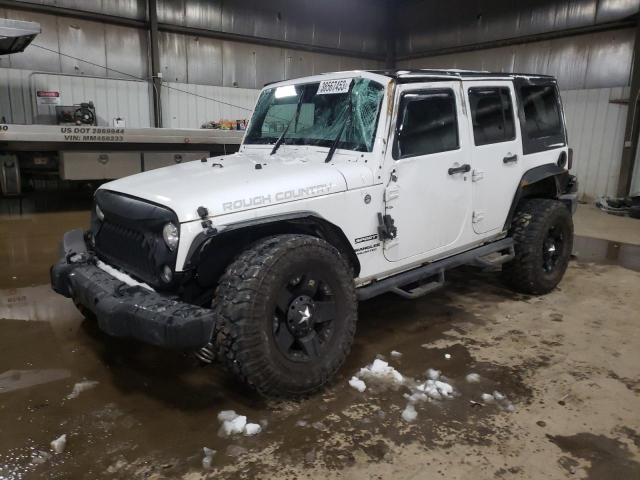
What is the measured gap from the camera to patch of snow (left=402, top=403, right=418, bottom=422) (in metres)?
2.62

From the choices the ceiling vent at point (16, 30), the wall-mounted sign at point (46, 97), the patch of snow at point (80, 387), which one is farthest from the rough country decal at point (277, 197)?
the wall-mounted sign at point (46, 97)

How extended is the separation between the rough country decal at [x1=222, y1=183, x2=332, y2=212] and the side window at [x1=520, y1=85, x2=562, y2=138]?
7.65ft

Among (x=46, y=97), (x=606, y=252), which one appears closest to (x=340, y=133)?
(x=606, y=252)

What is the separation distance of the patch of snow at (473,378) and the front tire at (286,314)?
2.62ft

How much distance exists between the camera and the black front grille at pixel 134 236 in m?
2.59

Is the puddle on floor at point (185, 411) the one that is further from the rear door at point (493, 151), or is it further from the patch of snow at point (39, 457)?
the rear door at point (493, 151)

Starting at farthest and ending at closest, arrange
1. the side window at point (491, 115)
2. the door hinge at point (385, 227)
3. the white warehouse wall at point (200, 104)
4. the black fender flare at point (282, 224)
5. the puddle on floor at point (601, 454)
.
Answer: the white warehouse wall at point (200, 104), the side window at point (491, 115), the door hinge at point (385, 227), the black fender flare at point (282, 224), the puddle on floor at point (601, 454)

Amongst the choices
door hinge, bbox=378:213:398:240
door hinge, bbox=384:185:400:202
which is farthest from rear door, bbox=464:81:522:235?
door hinge, bbox=378:213:398:240

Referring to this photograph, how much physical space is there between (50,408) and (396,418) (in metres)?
1.89

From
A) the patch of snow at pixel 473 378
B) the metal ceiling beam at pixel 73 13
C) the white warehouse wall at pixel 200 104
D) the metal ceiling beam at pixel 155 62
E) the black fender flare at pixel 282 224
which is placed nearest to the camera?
the black fender flare at pixel 282 224

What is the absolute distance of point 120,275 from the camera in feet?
9.62

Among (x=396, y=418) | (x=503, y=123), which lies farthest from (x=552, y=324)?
(x=396, y=418)

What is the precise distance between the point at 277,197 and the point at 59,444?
1629mm

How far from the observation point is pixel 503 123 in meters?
4.05
